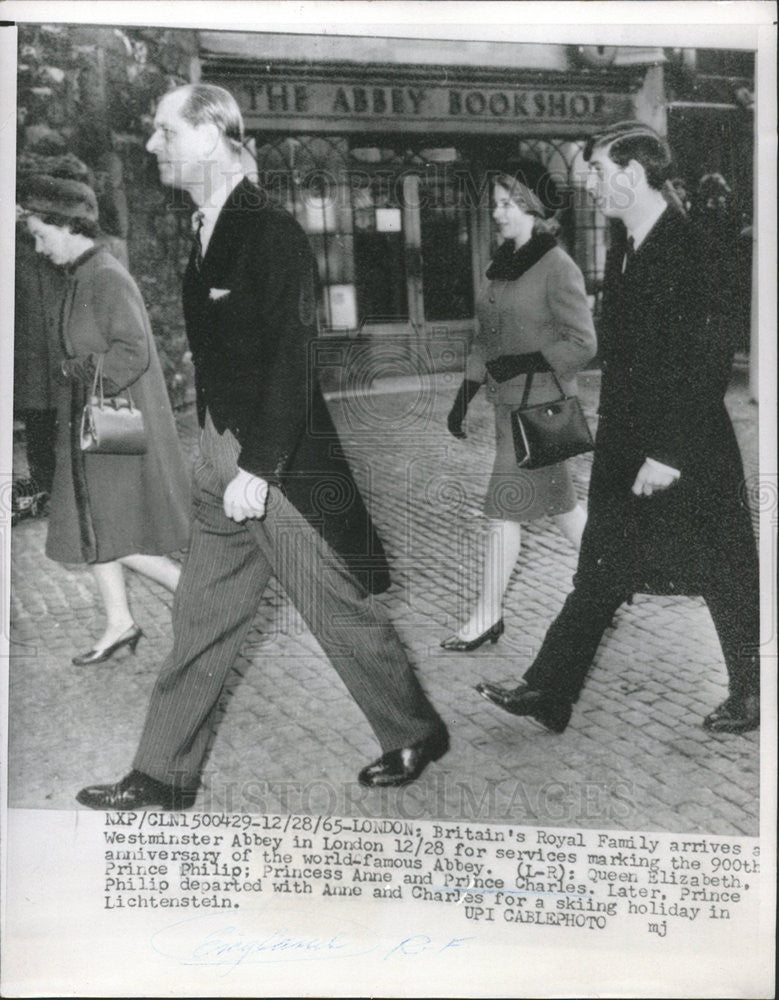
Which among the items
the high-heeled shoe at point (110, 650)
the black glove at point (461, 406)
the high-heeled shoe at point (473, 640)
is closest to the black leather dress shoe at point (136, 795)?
the high-heeled shoe at point (110, 650)

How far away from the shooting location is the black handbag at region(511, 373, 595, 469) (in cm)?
258

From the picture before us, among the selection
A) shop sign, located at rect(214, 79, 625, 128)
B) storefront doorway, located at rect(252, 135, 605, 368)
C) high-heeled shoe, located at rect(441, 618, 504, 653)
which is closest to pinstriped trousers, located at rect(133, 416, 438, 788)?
high-heeled shoe, located at rect(441, 618, 504, 653)

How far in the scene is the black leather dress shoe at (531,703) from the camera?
262 centimetres

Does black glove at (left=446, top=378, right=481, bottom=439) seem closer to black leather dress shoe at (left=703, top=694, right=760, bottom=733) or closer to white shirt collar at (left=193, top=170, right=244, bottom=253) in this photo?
white shirt collar at (left=193, top=170, right=244, bottom=253)

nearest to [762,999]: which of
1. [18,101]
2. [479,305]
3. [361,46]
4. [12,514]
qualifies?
[479,305]

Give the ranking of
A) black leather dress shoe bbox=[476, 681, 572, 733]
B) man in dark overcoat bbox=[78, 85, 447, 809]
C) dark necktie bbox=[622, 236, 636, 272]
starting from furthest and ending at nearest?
black leather dress shoe bbox=[476, 681, 572, 733]
dark necktie bbox=[622, 236, 636, 272]
man in dark overcoat bbox=[78, 85, 447, 809]

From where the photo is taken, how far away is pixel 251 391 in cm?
243

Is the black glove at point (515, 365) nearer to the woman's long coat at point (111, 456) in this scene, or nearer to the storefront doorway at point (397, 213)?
the storefront doorway at point (397, 213)

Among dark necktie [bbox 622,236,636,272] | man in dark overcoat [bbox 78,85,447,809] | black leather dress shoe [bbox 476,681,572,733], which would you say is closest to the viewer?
man in dark overcoat [bbox 78,85,447,809]

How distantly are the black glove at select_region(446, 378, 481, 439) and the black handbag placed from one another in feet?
0.41

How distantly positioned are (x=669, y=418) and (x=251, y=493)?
108cm

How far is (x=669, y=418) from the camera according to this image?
252cm

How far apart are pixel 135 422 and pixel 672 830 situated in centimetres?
180

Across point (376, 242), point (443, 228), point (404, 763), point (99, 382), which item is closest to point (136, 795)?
point (404, 763)
